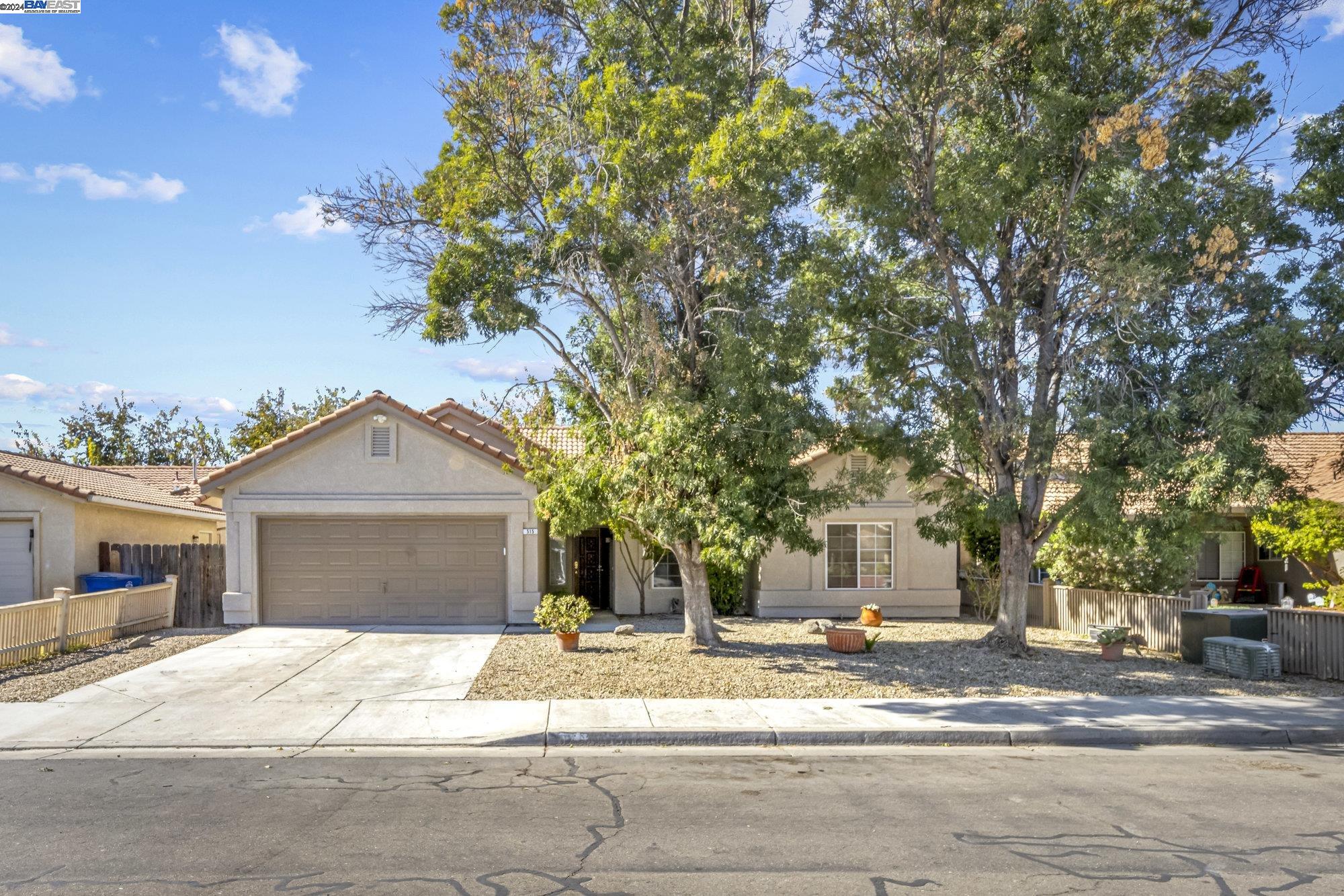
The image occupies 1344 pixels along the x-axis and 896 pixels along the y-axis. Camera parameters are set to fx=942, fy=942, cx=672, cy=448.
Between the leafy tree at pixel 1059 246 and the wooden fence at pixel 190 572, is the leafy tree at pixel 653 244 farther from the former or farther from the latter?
the wooden fence at pixel 190 572

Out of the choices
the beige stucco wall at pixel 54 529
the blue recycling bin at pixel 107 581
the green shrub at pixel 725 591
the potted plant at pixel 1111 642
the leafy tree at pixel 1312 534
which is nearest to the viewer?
the potted plant at pixel 1111 642

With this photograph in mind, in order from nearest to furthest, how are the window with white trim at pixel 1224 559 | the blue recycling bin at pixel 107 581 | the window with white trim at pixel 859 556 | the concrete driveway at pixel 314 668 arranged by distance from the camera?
the concrete driveway at pixel 314 668, the blue recycling bin at pixel 107 581, the window with white trim at pixel 859 556, the window with white trim at pixel 1224 559

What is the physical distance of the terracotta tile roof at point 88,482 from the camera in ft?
58.6

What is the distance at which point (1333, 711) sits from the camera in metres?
11.5

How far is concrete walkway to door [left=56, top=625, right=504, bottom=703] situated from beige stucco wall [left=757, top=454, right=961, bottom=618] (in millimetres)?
6426

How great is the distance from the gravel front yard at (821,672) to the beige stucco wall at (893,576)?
360 cm

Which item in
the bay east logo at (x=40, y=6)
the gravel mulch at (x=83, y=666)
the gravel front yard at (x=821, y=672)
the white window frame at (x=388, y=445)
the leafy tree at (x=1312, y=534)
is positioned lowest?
the gravel front yard at (x=821, y=672)

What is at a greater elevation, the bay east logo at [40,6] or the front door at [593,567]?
the bay east logo at [40,6]

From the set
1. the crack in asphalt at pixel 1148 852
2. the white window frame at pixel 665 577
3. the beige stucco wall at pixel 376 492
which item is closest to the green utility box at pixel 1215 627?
the crack in asphalt at pixel 1148 852

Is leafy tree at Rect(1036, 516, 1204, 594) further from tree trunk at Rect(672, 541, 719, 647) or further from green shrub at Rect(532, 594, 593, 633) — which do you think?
green shrub at Rect(532, 594, 593, 633)

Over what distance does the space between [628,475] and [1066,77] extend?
8590 mm

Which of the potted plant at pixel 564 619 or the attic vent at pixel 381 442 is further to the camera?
the attic vent at pixel 381 442

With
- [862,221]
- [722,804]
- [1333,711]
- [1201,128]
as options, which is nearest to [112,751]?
[722,804]

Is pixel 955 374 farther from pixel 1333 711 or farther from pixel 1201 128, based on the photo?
pixel 1333 711
